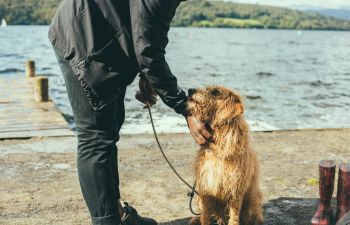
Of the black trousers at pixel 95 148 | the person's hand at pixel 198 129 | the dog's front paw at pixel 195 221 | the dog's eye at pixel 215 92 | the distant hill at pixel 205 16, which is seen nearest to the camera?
the black trousers at pixel 95 148

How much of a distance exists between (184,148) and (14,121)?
4.97m

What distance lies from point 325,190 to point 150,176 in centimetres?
241

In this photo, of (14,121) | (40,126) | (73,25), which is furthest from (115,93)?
(14,121)

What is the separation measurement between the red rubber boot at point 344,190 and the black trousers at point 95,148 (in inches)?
77.8

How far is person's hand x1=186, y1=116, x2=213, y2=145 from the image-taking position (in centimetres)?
362

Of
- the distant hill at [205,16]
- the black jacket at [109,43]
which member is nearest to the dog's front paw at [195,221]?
the black jacket at [109,43]

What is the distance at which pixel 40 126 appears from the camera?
9.38 metres

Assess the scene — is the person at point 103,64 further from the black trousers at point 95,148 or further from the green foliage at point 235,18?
A: the green foliage at point 235,18

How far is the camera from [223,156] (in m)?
3.78

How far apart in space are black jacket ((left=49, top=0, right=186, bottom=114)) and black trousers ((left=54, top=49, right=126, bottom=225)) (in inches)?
5.0

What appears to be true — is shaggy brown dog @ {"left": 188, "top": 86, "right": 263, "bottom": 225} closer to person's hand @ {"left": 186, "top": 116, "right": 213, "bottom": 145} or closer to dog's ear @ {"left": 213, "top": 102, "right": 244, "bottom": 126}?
dog's ear @ {"left": 213, "top": 102, "right": 244, "bottom": 126}

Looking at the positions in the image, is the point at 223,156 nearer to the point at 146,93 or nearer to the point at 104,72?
the point at 146,93

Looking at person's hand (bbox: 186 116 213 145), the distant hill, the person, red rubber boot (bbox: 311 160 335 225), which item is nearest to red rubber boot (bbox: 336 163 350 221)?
red rubber boot (bbox: 311 160 335 225)

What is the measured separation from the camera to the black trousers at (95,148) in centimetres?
331
